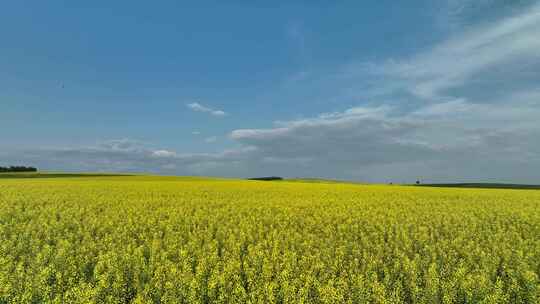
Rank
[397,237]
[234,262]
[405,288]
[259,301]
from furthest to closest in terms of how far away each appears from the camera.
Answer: [397,237], [234,262], [405,288], [259,301]

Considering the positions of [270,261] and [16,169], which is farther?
[16,169]

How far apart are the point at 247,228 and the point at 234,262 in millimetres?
4751

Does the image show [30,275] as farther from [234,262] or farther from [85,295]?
[234,262]

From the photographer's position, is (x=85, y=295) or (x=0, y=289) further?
(x=0, y=289)

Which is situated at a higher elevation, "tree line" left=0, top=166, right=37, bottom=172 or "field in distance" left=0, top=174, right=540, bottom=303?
"tree line" left=0, top=166, right=37, bottom=172

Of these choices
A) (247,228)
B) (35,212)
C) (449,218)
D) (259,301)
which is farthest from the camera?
(35,212)

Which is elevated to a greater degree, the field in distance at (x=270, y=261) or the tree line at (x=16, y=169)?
the tree line at (x=16, y=169)

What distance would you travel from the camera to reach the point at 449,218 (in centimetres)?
1820

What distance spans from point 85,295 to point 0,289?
8.43 ft

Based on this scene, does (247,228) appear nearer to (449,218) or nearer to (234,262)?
(234,262)

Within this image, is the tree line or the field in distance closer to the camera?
the field in distance

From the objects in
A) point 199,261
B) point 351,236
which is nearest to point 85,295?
point 199,261

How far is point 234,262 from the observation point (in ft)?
32.0

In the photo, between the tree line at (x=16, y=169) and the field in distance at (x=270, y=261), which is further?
the tree line at (x=16, y=169)
